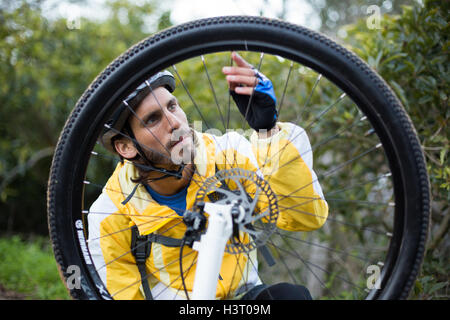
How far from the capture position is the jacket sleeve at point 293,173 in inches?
44.8

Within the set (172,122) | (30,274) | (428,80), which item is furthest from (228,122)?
(30,274)

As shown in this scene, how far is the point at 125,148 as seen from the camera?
1342mm

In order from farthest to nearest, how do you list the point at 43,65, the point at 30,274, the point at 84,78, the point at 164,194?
1. the point at 84,78
2. the point at 43,65
3. the point at 30,274
4. the point at 164,194

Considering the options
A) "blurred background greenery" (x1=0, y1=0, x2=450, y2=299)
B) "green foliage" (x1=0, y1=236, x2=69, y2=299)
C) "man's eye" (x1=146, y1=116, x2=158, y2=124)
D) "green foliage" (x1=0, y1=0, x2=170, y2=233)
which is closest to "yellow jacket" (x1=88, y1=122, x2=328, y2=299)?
"man's eye" (x1=146, y1=116, x2=158, y2=124)

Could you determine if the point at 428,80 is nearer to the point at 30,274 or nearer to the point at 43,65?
the point at 30,274

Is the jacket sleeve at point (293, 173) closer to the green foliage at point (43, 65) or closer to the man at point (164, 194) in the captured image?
the man at point (164, 194)

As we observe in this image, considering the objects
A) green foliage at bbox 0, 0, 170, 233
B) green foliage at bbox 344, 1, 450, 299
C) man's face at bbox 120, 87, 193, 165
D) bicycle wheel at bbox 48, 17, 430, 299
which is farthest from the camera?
green foliage at bbox 0, 0, 170, 233

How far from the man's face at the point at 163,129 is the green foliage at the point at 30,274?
1.38 meters

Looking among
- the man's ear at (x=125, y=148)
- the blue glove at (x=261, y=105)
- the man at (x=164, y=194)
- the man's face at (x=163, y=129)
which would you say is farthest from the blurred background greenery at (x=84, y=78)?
the man's ear at (x=125, y=148)

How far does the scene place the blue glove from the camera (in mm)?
1095

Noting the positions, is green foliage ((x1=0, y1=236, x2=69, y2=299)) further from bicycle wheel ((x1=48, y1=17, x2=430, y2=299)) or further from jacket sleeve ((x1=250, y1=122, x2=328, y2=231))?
jacket sleeve ((x1=250, y1=122, x2=328, y2=231))

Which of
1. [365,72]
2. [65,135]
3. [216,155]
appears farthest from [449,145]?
[65,135]

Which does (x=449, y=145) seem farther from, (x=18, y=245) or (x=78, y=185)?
(x=18, y=245)

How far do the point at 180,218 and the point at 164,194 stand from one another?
0.15 metres
